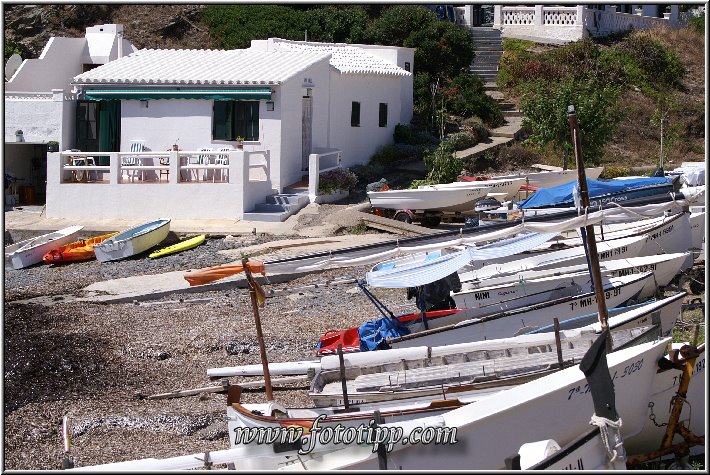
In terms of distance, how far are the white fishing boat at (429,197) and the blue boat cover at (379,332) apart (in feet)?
36.9

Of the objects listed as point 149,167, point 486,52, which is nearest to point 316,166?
point 149,167

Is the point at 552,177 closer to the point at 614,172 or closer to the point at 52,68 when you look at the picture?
the point at 614,172

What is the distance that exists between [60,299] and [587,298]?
12.0 metres

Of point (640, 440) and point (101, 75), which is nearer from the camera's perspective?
point (640, 440)

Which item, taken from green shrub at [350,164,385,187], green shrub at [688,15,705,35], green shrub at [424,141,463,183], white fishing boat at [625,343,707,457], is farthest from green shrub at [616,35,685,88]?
white fishing boat at [625,343,707,457]

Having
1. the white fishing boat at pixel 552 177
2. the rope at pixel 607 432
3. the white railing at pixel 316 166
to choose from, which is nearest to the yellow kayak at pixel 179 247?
the white railing at pixel 316 166

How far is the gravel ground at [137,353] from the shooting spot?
13562 millimetres

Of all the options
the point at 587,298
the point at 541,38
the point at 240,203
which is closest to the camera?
the point at 587,298

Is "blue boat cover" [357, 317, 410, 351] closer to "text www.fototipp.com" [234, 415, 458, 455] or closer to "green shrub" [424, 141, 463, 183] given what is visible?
"text www.fototipp.com" [234, 415, 458, 455]

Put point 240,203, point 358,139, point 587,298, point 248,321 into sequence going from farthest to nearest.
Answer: point 358,139 < point 240,203 < point 248,321 < point 587,298

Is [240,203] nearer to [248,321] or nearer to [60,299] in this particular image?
[60,299]

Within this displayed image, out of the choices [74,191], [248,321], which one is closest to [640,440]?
[248,321]

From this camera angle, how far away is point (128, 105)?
31.7 m

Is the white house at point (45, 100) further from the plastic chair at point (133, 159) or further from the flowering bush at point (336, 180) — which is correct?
the flowering bush at point (336, 180)
